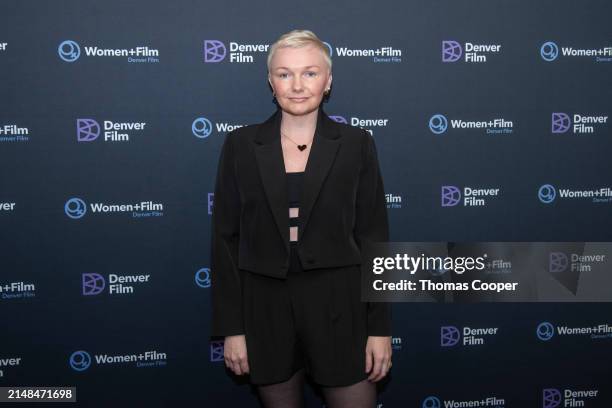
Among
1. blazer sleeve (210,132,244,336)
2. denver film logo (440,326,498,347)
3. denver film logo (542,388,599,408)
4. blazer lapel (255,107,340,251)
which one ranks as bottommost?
denver film logo (542,388,599,408)

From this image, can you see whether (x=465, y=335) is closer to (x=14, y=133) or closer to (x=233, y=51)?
(x=233, y=51)

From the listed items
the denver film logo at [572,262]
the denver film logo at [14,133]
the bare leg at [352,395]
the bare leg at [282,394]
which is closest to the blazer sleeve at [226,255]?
the bare leg at [282,394]

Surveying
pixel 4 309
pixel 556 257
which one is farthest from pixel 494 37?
pixel 4 309

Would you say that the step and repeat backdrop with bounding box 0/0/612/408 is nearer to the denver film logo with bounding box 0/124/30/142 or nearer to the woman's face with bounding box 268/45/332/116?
the denver film logo with bounding box 0/124/30/142

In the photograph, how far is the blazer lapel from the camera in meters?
1.77

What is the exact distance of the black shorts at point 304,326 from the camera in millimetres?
1798

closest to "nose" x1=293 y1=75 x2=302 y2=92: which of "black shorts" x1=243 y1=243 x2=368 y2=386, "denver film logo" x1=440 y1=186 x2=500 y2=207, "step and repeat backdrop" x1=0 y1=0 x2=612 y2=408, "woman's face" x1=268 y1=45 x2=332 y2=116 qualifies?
"woman's face" x1=268 y1=45 x2=332 y2=116

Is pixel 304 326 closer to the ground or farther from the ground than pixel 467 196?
closer to the ground

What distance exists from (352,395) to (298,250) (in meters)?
0.57

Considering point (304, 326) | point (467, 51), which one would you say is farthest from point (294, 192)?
point (467, 51)

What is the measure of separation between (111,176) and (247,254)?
100cm

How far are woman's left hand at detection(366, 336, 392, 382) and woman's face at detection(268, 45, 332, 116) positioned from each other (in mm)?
866

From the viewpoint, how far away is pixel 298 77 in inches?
71.1

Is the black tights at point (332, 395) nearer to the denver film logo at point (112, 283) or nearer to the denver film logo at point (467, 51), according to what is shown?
the denver film logo at point (112, 283)
